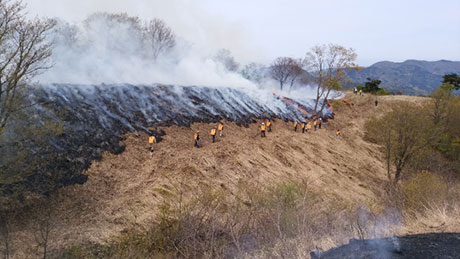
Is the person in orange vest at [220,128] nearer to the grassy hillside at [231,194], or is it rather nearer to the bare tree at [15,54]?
the grassy hillside at [231,194]

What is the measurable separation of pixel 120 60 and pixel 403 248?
22756 millimetres

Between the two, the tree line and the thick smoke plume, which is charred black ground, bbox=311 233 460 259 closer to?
the tree line

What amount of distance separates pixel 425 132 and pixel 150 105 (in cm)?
1440

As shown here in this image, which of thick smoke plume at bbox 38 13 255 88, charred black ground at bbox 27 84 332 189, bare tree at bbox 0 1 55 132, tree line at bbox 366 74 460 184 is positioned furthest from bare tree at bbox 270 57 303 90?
bare tree at bbox 0 1 55 132

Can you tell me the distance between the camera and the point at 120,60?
24.1 meters

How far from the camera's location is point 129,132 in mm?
14117

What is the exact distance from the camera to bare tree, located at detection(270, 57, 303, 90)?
3822 cm

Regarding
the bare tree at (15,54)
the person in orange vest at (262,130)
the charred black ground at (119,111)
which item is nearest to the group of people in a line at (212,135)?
the charred black ground at (119,111)

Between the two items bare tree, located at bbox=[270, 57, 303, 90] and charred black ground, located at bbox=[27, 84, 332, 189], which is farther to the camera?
bare tree, located at bbox=[270, 57, 303, 90]

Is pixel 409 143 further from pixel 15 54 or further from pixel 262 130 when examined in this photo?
pixel 15 54

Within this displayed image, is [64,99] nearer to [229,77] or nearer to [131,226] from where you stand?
[131,226]

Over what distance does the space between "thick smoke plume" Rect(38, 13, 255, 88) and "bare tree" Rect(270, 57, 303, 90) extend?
7906 millimetres

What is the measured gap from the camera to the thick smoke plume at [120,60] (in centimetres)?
1923

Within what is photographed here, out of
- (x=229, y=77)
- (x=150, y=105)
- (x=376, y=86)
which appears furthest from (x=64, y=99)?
(x=376, y=86)
